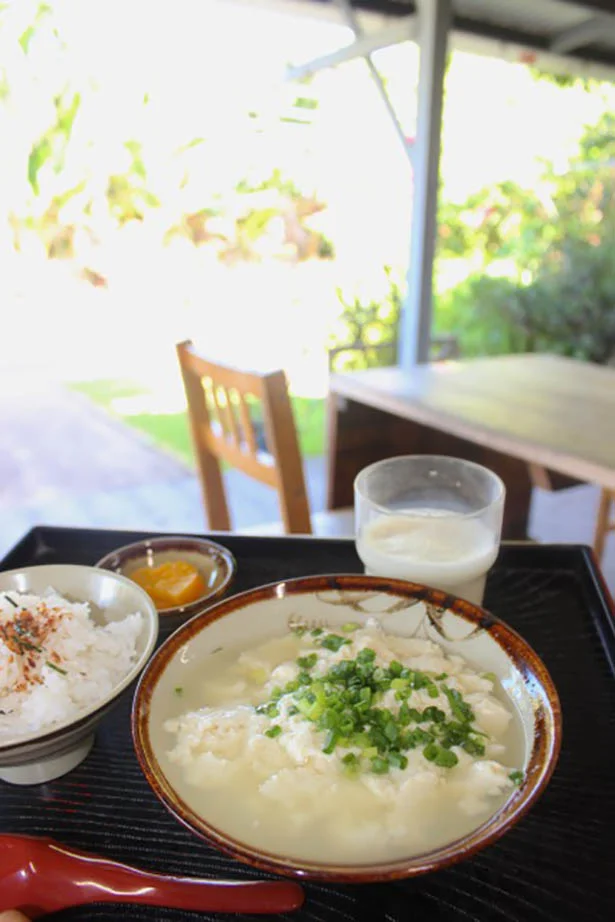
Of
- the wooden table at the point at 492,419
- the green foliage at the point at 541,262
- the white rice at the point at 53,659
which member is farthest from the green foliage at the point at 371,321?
the white rice at the point at 53,659

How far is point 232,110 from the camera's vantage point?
16.7 ft

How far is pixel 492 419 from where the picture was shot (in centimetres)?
204

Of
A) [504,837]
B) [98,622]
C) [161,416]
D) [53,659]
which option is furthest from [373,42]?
[504,837]

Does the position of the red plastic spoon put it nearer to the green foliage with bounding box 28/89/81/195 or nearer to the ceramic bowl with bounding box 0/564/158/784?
the ceramic bowl with bounding box 0/564/158/784

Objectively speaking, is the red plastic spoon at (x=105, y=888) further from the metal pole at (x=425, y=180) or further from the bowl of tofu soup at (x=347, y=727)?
the metal pole at (x=425, y=180)

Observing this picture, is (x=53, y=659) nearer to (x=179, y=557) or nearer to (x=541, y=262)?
(x=179, y=557)

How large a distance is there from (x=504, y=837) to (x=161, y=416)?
5000 mm

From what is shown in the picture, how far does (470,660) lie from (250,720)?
29cm

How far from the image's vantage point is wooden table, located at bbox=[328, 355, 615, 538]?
6.04ft

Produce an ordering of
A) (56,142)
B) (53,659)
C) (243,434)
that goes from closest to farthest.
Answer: (53,659), (243,434), (56,142)

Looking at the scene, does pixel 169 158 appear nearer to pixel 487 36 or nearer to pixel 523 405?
pixel 487 36

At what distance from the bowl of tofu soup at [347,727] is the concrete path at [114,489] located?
6.86ft

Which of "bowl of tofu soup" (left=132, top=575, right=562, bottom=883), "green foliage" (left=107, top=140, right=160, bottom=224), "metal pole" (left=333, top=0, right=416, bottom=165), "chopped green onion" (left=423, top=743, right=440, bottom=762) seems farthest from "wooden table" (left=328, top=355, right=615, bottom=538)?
"green foliage" (left=107, top=140, right=160, bottom=224)

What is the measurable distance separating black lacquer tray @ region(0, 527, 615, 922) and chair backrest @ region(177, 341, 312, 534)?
69 cm
